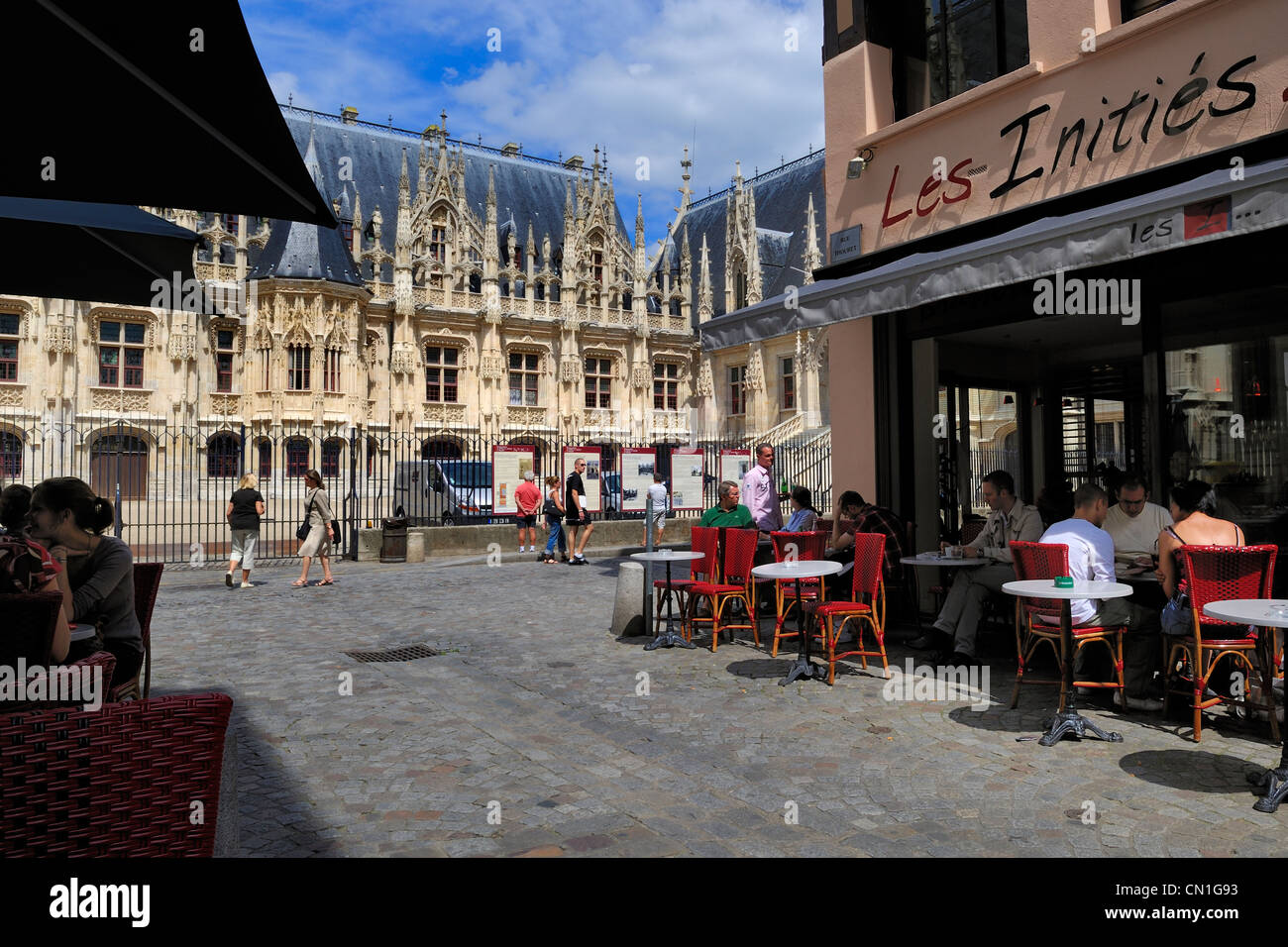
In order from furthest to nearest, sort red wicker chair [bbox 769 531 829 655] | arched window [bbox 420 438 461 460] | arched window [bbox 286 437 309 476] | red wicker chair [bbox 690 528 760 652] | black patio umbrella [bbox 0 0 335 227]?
arched window [bbox 420 438 461 460] → arched window [bbox 286 437 309 476] → red wicker chair [bbox 690 528 760 652] → red wicker chair [bbox 769 531 829 655] → black patio umbrella [bbox 0 0 335 227]

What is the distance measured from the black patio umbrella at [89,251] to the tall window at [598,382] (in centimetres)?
3097

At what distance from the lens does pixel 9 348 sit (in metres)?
26.8

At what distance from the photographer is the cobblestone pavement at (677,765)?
3.33 meters

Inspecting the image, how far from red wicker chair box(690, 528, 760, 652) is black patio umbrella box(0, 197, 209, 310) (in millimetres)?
4264

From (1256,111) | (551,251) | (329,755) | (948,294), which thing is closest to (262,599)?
(329,755)

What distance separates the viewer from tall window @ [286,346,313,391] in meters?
28.7

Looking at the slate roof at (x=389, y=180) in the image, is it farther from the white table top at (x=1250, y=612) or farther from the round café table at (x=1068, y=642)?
the white table top at (x=1250, y=612)

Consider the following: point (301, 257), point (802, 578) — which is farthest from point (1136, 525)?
point (301, 257)

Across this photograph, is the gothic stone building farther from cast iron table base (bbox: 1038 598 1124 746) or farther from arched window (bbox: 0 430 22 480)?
cast iron table base (bbox: 1038 598 1124 746)

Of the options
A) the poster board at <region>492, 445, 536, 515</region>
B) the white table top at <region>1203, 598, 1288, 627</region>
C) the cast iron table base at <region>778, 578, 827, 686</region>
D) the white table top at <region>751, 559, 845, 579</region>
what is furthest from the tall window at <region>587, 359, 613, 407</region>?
the white table top at <region>1203, 598, 1288, 627</region>

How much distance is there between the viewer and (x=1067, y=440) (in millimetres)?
10242

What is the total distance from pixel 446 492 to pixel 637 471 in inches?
158

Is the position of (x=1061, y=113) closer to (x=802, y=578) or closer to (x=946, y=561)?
(x=946, y=561)

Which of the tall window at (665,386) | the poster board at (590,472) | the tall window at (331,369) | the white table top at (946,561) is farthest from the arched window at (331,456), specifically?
the white table top at (946,561)
